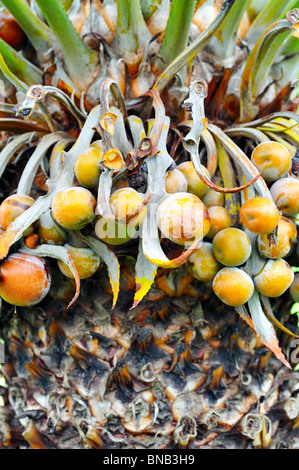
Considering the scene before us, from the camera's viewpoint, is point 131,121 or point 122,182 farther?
point 131,121

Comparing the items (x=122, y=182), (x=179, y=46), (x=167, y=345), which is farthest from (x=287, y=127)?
(x=167, y=345)

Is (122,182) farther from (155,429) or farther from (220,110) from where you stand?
(155,429)

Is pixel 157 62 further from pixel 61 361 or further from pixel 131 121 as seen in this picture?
pixel 61 361

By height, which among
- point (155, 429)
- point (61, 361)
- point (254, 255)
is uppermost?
point (254, 255)

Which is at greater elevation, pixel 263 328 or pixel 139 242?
pixel 139 242

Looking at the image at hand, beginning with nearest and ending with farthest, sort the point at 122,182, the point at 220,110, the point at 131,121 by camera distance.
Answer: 1. the point at 122,182
2. the point at 131,121
3. the point at 220,110

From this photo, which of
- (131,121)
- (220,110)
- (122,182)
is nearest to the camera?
(122,182)

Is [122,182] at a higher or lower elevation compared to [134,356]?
higher
